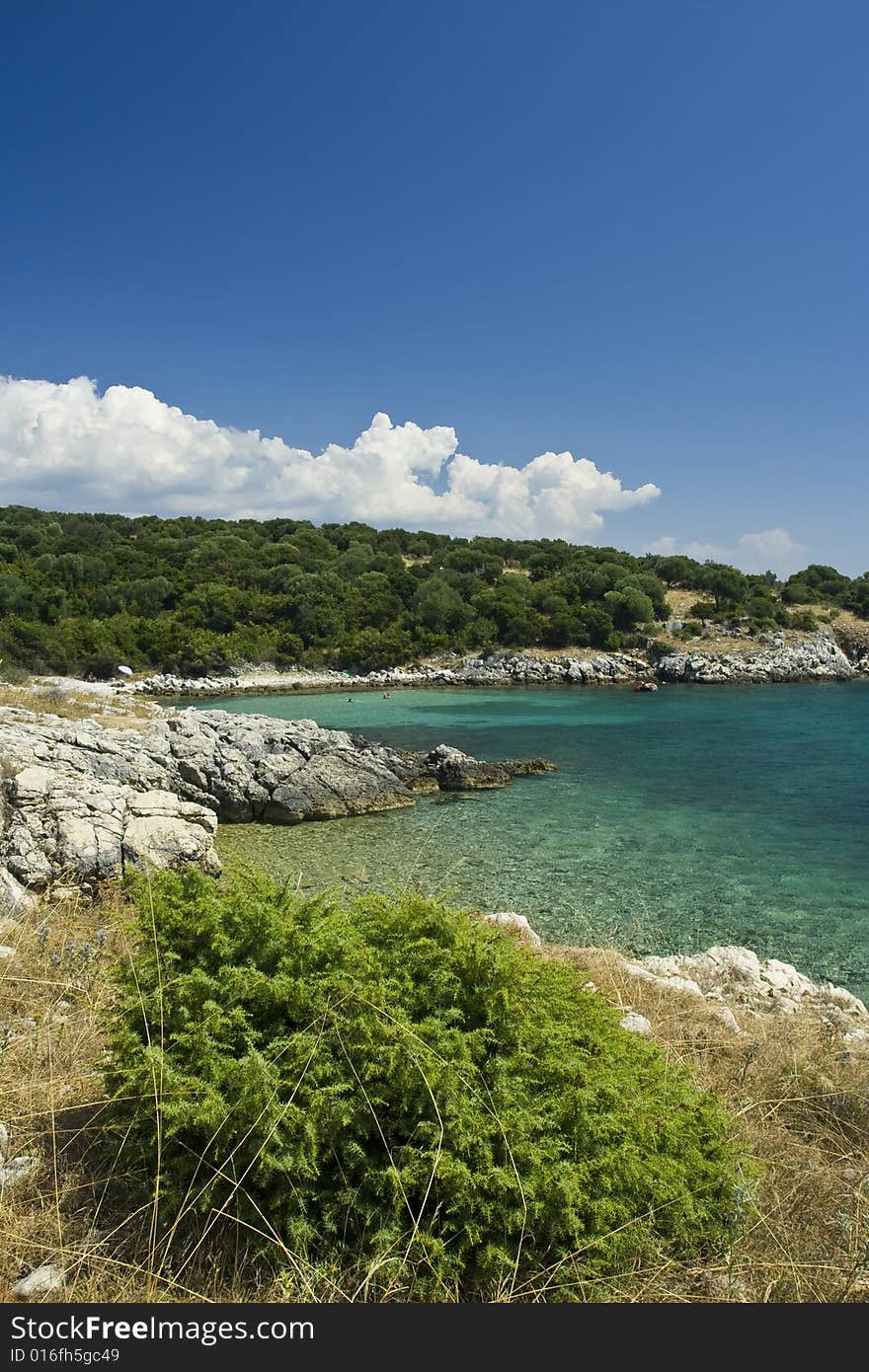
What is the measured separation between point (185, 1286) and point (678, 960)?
24.8ft

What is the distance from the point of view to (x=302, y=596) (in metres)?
73.1

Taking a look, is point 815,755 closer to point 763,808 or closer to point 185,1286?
point 763,808

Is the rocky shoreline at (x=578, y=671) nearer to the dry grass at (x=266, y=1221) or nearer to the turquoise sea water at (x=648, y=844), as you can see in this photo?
the turquoise sea water at (x=648, y=844)

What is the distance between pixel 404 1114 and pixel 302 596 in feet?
238

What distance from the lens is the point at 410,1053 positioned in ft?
8.61

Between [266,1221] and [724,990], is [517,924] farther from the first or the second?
[266,1221]

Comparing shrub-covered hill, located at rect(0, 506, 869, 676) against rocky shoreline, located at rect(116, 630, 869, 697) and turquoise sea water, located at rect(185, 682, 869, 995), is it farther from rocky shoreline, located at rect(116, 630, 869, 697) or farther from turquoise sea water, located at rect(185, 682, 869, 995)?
turquoise sea water, located at rect(185, 682, 869, 995)

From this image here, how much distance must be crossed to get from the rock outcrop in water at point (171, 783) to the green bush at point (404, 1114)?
434 cm

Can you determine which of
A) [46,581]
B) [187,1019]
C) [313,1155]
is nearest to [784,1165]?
[313,1155]

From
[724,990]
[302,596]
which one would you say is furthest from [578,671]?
[724,990]

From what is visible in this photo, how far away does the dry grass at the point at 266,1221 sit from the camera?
236cm

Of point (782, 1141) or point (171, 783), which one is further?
point (171, 783)

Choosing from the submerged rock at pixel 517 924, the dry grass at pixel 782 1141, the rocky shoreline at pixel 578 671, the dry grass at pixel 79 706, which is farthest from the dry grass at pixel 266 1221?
the rocky shoreline at pixel 578 671
